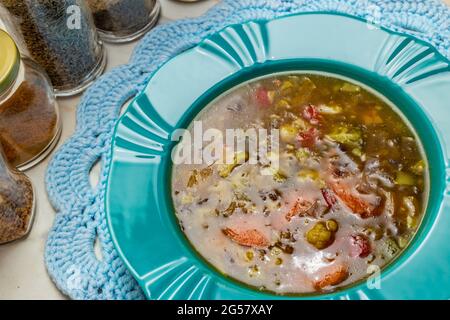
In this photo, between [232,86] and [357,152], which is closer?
[357,152]

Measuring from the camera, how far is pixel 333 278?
1194 mm

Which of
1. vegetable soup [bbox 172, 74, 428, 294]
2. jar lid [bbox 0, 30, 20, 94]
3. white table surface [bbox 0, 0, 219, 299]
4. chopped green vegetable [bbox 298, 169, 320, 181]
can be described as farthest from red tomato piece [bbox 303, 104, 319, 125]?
jar lid [bbox 0, 30, 20, 94]

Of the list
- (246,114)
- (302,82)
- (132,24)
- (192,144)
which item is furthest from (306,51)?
(132,24)

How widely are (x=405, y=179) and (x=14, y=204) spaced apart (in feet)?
2.44

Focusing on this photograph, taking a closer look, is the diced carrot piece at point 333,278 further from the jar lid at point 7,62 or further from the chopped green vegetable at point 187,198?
the jar lid at point 7,62

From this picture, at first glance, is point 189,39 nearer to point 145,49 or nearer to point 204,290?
point 145,49

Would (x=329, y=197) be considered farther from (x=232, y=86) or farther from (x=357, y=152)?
(x=232, y=86)

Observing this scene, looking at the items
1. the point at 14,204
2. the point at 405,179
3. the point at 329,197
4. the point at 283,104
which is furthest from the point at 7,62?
the point at 405,179

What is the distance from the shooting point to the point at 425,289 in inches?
45.1

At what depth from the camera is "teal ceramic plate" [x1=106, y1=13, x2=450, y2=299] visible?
1176 millimetres

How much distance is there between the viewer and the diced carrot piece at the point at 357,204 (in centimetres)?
125

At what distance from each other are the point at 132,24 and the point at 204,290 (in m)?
0.69

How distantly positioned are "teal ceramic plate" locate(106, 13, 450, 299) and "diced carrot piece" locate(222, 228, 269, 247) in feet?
0.23

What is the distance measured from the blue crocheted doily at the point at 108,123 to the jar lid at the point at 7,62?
0.20 metres
